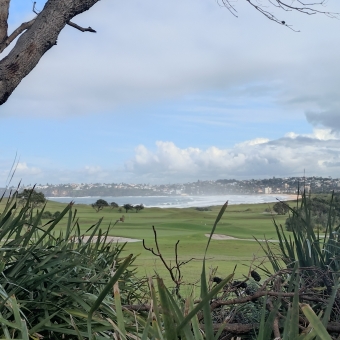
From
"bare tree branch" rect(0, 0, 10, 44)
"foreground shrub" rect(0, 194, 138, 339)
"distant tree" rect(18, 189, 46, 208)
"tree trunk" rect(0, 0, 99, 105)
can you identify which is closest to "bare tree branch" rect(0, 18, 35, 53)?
"bare tree branch" rect(0, 0, 10, 44)

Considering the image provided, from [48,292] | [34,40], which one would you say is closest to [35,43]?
[34,40]

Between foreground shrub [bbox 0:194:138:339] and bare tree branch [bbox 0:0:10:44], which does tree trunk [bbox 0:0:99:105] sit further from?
foreground shrub [bbox 0:194:138:339]

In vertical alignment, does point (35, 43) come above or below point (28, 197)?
above

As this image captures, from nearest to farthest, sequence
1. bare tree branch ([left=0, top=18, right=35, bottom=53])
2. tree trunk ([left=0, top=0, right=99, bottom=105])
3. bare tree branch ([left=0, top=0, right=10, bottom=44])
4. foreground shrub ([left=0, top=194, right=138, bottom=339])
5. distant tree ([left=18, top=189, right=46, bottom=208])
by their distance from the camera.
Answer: foreground shrub ([left=0, top=194, right=138, bottom=339])
distant tree ([left=18, top=189, right=46, bottom=208])
tree trunk ([left=0, top=0, right=99, bottom=105])
bare tree branch ([left=0, top=0, right=10, bottom=44])
bare tree branch ([left=0, top=18, right=35, bottom=53])

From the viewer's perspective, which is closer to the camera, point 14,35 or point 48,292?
point 48,292

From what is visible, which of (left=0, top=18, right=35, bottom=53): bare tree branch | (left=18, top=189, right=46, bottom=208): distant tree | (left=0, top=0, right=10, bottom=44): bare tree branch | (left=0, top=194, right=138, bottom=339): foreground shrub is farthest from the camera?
(left=0, top=18, right=35, bottom=53): bare tree branch

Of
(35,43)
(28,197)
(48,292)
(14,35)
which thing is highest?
(14,35)

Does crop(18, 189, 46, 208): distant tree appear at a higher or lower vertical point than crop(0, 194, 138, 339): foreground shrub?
higher

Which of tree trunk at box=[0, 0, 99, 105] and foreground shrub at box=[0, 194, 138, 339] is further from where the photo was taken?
tree trunk at box=[0, 0, 99, 105]

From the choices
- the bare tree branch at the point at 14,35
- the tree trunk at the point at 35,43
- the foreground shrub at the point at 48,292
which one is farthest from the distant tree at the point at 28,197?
the bare tree branch at the point at 14,35

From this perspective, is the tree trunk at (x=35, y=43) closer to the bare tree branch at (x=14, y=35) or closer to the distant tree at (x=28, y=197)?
the bare tree branch at (x=14, y=35)

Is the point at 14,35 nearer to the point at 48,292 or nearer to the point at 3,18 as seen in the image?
the point at 3,18

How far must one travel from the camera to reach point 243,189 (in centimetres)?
6625

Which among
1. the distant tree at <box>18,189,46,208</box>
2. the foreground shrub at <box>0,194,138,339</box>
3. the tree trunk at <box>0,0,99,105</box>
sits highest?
the tree trunk at <box>0,0,99,105</box>
